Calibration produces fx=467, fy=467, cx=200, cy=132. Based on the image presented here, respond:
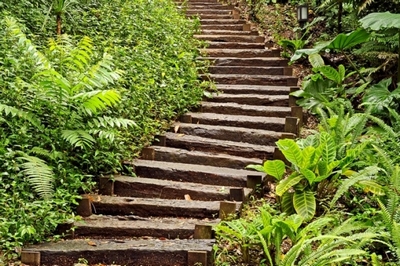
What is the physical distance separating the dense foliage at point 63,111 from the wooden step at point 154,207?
0.82 ft

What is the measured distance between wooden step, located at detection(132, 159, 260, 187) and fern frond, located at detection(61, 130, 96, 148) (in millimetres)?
817

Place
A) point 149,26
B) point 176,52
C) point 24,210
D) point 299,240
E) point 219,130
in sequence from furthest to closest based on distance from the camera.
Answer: point 149,26 < point 176,52 < point 219,130 < point 24,210 < point 299,240

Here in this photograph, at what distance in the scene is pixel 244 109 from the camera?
660cm

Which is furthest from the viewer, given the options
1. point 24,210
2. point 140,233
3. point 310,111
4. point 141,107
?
point 310,111

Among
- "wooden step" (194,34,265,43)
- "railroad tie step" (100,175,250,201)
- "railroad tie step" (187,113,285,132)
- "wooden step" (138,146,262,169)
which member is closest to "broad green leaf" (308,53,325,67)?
"railroad tie step" (187,113,285,132)

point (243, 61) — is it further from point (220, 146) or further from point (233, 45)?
point (220, 146)

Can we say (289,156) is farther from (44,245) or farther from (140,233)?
(44,245)

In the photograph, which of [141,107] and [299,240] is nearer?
[299,240]

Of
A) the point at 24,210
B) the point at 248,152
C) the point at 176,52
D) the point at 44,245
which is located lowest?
the point at 44,245

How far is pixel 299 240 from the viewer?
351cm

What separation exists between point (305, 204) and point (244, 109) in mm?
2681

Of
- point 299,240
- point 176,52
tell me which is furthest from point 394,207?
point 176,52

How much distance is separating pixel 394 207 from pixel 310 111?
305cm

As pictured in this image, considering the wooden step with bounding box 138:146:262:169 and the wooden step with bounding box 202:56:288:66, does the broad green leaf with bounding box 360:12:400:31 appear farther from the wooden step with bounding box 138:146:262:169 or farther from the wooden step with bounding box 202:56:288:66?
the wooden step with bounding box 202:56:288:66
